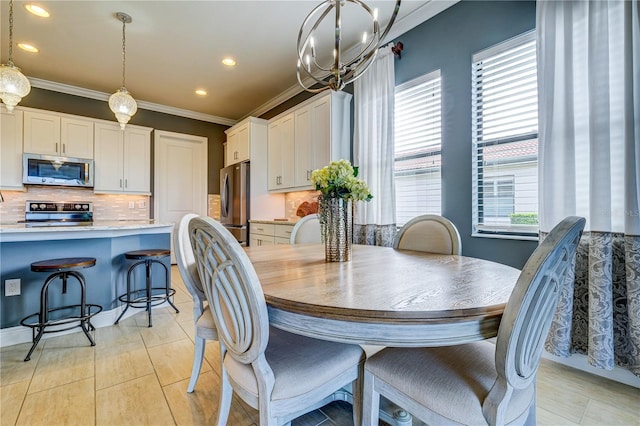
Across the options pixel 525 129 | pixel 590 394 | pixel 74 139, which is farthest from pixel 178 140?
pixel 590 394

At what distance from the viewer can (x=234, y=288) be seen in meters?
0.92

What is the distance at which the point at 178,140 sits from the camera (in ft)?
17.6

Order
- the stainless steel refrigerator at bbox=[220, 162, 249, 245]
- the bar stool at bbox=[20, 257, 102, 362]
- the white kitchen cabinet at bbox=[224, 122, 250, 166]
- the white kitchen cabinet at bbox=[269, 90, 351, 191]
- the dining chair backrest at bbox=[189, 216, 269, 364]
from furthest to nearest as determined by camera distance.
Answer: the white kitchen cabinet at bbox=[224, 122, 250, 166], the stainless steel refrigerator at bbox=[220, 162, 249, 245], the white kitchen cabinet at bbox=[269, 90, 351, 191], the bar stool at bbox=[20, 257, 102, 362], the dining chair backrest at bbox=[189, 216, 269, 364]

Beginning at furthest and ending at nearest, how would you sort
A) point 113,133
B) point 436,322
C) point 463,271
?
1. point 113,133
2. point 463,271
3. point 436,322

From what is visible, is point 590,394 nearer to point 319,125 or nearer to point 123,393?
point 123,393

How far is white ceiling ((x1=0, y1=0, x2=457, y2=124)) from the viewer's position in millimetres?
2729

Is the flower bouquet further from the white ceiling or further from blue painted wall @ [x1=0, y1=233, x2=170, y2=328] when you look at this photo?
blue painted wall @ [x1=0, y1=233, x2=170, y2=328]

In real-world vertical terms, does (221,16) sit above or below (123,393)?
above

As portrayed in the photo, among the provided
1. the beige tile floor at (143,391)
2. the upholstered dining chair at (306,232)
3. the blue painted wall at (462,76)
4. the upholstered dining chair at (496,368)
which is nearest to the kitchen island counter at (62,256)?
the beige tile floor at (143,391)

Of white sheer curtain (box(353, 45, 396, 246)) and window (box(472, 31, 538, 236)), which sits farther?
white sheer curtain (box(353, 45, 396, 246))

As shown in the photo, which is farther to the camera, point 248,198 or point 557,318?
point 248,198

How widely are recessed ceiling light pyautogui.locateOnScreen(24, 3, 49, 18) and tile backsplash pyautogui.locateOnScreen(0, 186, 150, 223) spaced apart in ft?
7.96

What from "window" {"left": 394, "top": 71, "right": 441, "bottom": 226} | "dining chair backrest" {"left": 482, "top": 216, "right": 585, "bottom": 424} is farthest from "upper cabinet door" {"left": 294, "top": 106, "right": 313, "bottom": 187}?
"dining chair backrest" {"left": 482, "top": 216, "right": 585, "bottom": 424}

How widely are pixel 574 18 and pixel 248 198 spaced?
3872 millimetres
